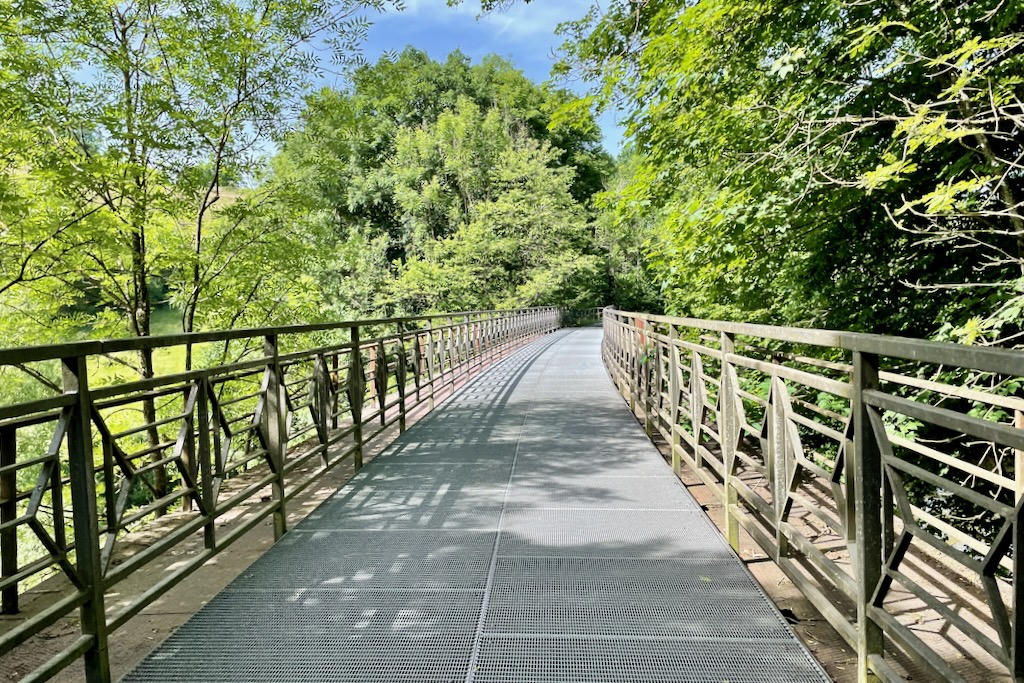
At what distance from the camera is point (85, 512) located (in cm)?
207

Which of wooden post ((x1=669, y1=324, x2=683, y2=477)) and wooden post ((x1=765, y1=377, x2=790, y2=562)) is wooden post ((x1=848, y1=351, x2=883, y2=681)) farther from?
wooden post ((x1=669, y1=324, x2=683, y2=477))

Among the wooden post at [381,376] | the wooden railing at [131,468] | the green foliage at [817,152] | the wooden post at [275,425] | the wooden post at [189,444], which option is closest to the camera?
the wooden railing at [131,468]

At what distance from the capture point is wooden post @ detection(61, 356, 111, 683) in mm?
2029

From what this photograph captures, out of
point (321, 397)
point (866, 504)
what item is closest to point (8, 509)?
point (321, 397)

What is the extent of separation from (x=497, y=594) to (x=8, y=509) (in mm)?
1954

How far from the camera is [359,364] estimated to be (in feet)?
16.9

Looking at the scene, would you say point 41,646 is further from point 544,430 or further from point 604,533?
point 544,430

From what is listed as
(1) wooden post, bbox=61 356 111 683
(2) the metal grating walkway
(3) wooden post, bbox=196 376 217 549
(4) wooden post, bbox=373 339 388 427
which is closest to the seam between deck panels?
(2) the metal grating walkway

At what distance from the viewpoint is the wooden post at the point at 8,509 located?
90.4 inches

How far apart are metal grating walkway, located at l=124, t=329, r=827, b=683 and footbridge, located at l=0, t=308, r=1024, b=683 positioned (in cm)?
1

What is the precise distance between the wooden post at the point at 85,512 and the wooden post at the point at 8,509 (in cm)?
42

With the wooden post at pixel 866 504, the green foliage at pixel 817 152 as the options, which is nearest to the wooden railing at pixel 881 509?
the wooden post at pixel 866 504

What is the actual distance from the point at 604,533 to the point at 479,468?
162cm

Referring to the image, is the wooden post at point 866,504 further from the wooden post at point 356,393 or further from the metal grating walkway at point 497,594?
the wooden post at point 356,393
